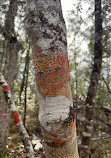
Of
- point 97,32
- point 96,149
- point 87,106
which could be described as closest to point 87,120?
point 87,106

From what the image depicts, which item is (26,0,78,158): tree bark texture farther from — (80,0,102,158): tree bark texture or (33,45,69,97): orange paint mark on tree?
(80,0,102,158): tree bark texture

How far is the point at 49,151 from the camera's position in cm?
53

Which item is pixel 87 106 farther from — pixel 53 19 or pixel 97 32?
pixel 53 19

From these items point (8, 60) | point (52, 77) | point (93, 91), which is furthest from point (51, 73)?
point (8, 60)

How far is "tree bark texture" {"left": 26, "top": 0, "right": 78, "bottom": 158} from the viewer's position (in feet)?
1.64

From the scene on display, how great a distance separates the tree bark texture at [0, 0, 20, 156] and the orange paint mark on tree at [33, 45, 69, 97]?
4.07m

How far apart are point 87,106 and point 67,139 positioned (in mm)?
2617

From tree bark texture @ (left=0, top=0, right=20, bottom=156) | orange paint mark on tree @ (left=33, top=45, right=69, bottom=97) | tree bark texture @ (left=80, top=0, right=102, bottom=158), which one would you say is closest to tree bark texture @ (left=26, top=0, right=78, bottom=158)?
orange paint mark on tree @ (left=33, top=45, right=69, bottom=97)

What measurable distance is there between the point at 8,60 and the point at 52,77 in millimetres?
4244

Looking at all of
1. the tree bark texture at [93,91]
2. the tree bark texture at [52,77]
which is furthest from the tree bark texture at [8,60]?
the tree bark texture at [52,77]

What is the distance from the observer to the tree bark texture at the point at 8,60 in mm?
4188

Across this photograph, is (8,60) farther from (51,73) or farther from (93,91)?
(51,73)

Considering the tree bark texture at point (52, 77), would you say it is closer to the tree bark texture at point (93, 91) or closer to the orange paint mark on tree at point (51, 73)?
the orange paint mark on tree at point (51, 73)

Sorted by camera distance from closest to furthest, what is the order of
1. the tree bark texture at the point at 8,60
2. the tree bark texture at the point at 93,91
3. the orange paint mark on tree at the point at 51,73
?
the orange paint mark on tree at the point at 51,73, the tree bark texture at the point at 93,91, the tree bark texture at the point at 8,60
